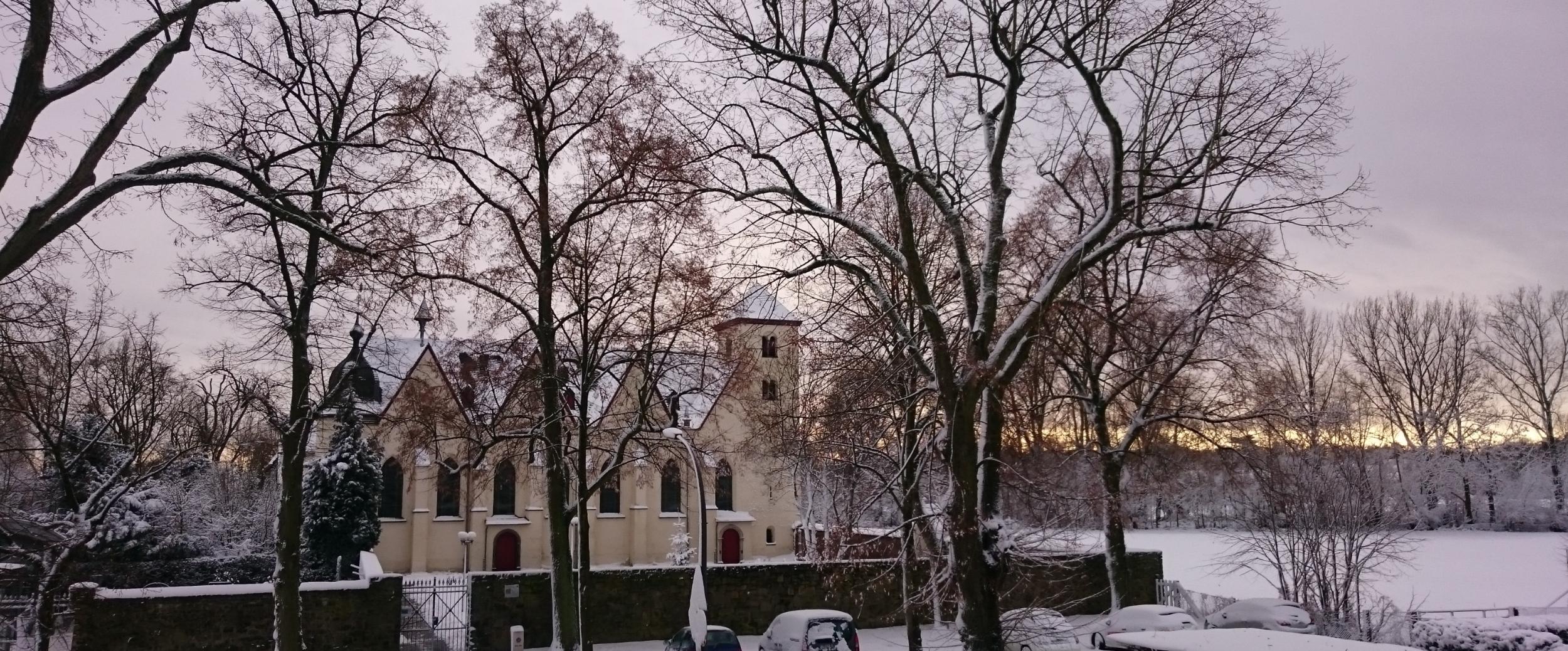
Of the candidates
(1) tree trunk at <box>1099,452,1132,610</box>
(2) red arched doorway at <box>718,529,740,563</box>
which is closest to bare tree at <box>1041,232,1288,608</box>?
(1) tree trunk at <box>1099,452,1132,610</box>

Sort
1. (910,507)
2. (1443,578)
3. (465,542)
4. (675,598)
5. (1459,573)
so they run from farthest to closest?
1. (465,542)
2. (1459,573)
3. (1443,578)
4. (675,598)
5. (910,507)

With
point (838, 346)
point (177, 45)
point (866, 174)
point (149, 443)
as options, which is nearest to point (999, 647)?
point (838, 346)

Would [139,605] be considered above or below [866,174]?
below

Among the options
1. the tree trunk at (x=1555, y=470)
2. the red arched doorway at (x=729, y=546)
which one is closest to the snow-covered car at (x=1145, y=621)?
the red arched doorway at (x=729, y=546)

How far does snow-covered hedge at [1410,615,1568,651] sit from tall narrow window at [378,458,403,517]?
117ft

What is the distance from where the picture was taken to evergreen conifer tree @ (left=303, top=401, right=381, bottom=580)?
1281 inches

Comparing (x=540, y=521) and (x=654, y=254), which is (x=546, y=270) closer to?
(x=654, y=254)

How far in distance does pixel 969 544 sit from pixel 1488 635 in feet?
49.1

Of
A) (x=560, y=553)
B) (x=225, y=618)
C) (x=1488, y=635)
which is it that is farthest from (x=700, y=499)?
(x=1488, y=635)

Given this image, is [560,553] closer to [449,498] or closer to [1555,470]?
[449,498]

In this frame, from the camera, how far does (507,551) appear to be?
4266cm

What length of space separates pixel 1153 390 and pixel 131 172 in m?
20.1

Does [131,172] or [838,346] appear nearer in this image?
[131,172]

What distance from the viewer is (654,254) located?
61.5 ft
